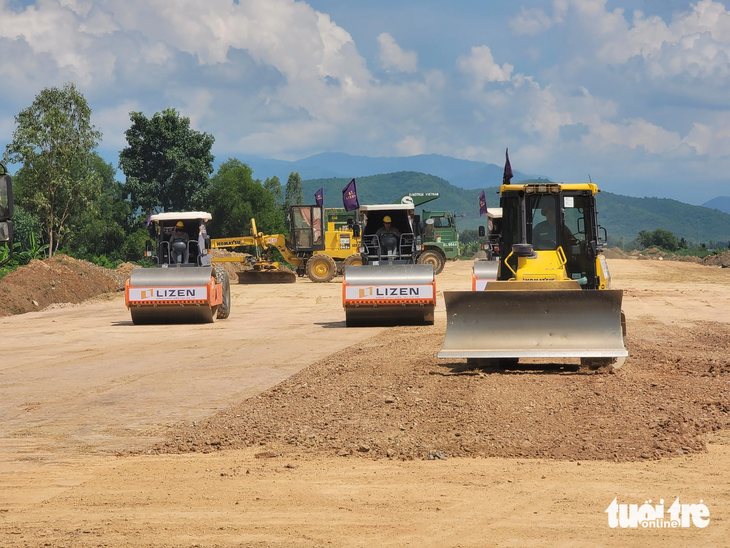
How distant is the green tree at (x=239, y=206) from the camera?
5844 cm

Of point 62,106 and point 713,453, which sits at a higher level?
point 62,106

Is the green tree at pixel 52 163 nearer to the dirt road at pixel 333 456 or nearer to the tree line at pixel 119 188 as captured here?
the tree line at pixel 119 188

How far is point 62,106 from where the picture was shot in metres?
42.0

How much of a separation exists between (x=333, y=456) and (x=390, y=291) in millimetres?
10314

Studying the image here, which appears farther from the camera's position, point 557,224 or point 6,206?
point 557,224

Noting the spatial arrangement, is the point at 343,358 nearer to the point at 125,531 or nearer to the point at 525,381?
the point at 525,381

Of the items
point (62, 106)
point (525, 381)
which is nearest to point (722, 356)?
point (525, 381)

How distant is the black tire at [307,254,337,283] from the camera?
3312 cm

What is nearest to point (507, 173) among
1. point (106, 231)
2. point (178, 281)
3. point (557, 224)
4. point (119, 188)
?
point (557, 224)

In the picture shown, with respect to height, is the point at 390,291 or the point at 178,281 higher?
the point at 178,281

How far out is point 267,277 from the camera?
33.8m

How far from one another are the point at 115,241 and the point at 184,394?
157 ft

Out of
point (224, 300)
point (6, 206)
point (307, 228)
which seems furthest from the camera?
point (307, 228)

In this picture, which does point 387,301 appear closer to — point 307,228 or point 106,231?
point 307,228
